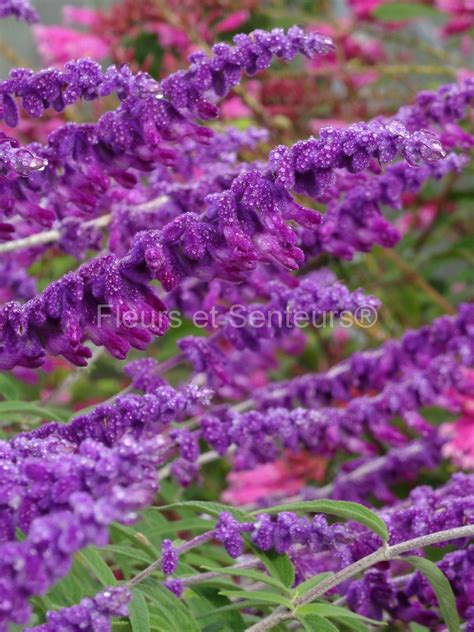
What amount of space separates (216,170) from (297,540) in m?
0.29

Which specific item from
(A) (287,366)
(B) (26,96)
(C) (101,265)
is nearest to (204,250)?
(C) (101,265)

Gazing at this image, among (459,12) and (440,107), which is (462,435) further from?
(459,12)

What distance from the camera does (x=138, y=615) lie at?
460mm

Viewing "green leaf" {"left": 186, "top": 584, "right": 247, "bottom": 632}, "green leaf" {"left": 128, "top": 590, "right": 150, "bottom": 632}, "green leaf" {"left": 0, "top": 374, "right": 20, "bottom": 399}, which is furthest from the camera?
"green leaf" {"left": 0, "top": 374, "right": 20, "bottom": 399}

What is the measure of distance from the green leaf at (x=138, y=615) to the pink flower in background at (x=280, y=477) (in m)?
0.70

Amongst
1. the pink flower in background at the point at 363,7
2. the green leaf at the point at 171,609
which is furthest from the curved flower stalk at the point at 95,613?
the pink flower in background at the point at 363,7

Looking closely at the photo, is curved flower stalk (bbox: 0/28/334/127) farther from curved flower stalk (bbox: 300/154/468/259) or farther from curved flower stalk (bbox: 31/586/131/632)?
curved flower stalk (bbox: 31/586/131/632)

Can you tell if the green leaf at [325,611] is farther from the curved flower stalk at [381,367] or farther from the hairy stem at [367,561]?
the curved flower stalk at [381,367]

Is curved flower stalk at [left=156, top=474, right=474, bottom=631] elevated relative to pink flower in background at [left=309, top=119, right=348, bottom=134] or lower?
lower

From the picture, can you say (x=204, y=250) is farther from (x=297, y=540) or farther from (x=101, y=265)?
(x=297, y=540)

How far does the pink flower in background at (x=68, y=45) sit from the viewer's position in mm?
1533

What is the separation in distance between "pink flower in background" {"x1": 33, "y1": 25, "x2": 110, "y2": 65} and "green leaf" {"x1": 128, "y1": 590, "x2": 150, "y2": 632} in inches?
44.3

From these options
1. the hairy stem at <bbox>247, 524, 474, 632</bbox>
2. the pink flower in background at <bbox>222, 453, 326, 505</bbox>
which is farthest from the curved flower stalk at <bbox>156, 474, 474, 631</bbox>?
the pink flower in background at <bbox>222, 453, 326, 505</bbox>

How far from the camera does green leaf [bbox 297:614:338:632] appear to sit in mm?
501
